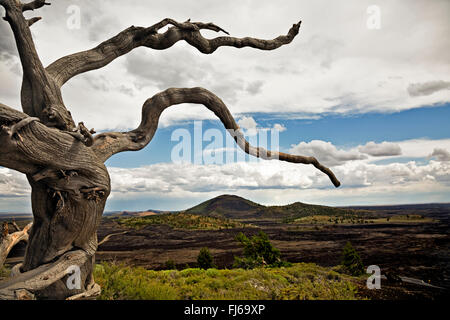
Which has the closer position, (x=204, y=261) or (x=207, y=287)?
(x=207, y=287)

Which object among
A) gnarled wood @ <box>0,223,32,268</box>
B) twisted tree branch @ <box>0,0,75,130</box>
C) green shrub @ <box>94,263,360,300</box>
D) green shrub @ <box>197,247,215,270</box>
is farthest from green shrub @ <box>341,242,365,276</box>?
twisted tree branch @ <box>0,0,75,130</box>

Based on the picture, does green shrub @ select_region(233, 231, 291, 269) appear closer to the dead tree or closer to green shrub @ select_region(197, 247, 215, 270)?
green shrub @ select_region(197, 247, 215, 270)

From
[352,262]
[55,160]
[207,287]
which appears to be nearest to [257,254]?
[352,262]

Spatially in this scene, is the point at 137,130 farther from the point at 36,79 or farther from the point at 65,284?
the point at 65,284

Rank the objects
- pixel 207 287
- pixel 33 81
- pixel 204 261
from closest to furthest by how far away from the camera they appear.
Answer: pixel 33 81 < pixel 207 287 < pixel 204 261

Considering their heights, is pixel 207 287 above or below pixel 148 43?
below

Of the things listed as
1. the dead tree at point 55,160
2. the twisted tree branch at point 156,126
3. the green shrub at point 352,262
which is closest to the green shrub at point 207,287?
the dead tree at point 55,160

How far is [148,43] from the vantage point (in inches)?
251

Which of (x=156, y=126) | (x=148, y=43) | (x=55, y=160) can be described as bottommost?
(x=55, y=160)

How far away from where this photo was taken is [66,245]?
17.3 feet

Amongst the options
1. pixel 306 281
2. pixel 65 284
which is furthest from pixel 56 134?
pixel 306 281

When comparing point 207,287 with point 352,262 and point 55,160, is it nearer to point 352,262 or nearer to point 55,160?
point 55,160

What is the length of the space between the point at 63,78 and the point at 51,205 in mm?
2404

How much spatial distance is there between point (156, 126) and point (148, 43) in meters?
1.83
